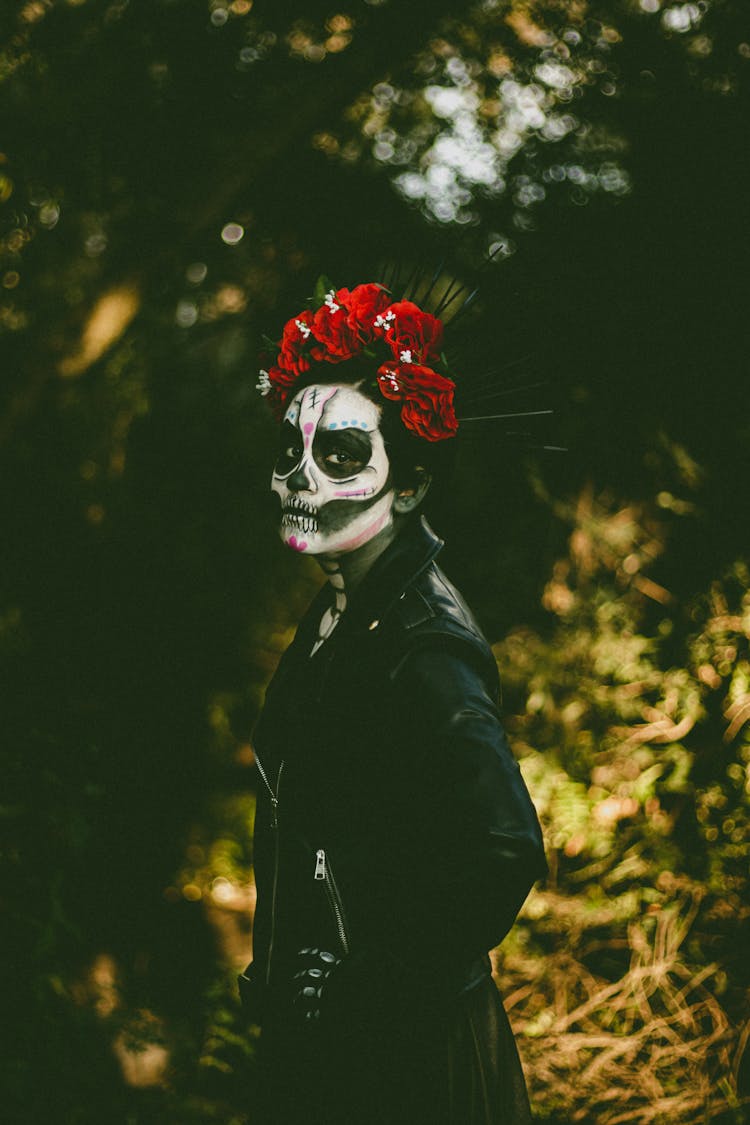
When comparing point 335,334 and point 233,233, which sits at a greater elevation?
point 335,334

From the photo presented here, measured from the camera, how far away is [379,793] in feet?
5.45

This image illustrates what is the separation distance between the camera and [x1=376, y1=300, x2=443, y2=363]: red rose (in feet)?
5.80

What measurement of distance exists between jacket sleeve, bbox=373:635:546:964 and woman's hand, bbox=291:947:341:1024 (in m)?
0.15

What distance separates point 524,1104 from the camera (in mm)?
1847

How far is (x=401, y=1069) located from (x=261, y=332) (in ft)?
11.7

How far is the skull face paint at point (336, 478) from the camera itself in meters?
1.74

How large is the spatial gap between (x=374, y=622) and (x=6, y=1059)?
2567 millimetres

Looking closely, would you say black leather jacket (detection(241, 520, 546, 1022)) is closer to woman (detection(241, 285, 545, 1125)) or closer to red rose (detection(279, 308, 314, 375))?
woman (detection(241, 285, 545, 1125))

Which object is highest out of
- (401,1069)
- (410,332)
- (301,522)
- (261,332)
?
(410,332)

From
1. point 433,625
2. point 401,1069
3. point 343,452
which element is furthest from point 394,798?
point 343,452

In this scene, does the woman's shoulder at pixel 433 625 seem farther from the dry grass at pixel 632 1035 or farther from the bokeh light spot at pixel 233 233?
the bokeh light spot at pixel 233 233

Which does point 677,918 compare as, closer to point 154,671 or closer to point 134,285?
point 154,671

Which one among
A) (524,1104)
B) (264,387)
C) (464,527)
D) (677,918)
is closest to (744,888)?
(677,918)

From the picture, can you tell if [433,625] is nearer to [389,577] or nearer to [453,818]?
[389,577]
